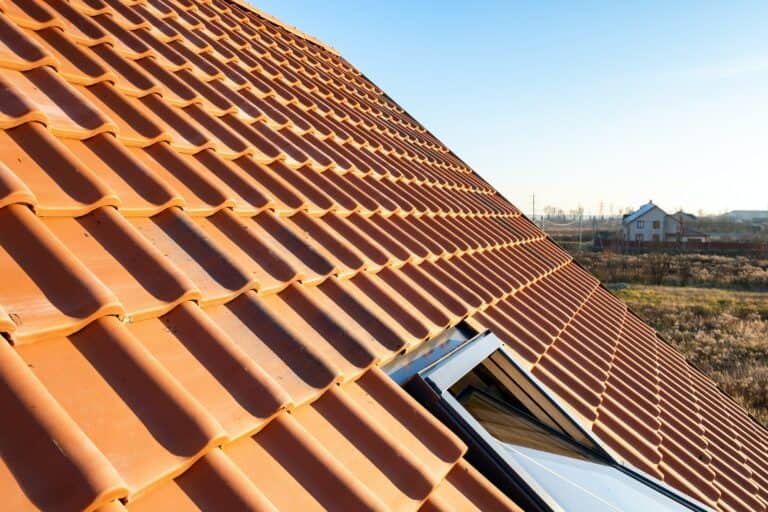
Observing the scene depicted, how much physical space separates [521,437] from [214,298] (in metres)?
1.60

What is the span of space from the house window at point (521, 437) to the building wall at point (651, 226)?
75.9 m

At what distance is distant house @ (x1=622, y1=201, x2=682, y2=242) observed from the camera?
238 feet

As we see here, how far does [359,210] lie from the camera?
3.12 metres

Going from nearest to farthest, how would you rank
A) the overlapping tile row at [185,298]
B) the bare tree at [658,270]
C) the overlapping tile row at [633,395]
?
the overlapping tile row at [185,298], the overlapping tile row at [633,395], the bare tree at [658,270]

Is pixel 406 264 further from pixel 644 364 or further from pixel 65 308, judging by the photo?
pixel 644 364

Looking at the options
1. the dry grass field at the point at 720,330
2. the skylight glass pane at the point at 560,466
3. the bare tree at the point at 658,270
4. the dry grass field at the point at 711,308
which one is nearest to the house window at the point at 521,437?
the skylight glass pane at the point at 560,466

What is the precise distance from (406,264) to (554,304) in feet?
7.23

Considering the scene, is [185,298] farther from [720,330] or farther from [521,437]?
[720,330]

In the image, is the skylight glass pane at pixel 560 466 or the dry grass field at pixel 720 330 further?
the dry grass field at pixel 720 330

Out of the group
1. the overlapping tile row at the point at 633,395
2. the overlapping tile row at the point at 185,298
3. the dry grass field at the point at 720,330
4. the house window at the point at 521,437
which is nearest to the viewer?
the overlapping tile row at the point at 185,298

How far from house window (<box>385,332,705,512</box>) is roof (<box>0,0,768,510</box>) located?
151 millimetres

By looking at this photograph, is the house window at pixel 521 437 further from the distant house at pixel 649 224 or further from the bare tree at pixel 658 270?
the distant house at pixel 649 224

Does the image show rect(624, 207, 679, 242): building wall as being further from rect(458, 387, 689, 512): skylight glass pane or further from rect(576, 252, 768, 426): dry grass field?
rect(458, 387, 689, 512): skylight glass pane

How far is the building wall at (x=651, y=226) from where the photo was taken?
7306 centimetres
